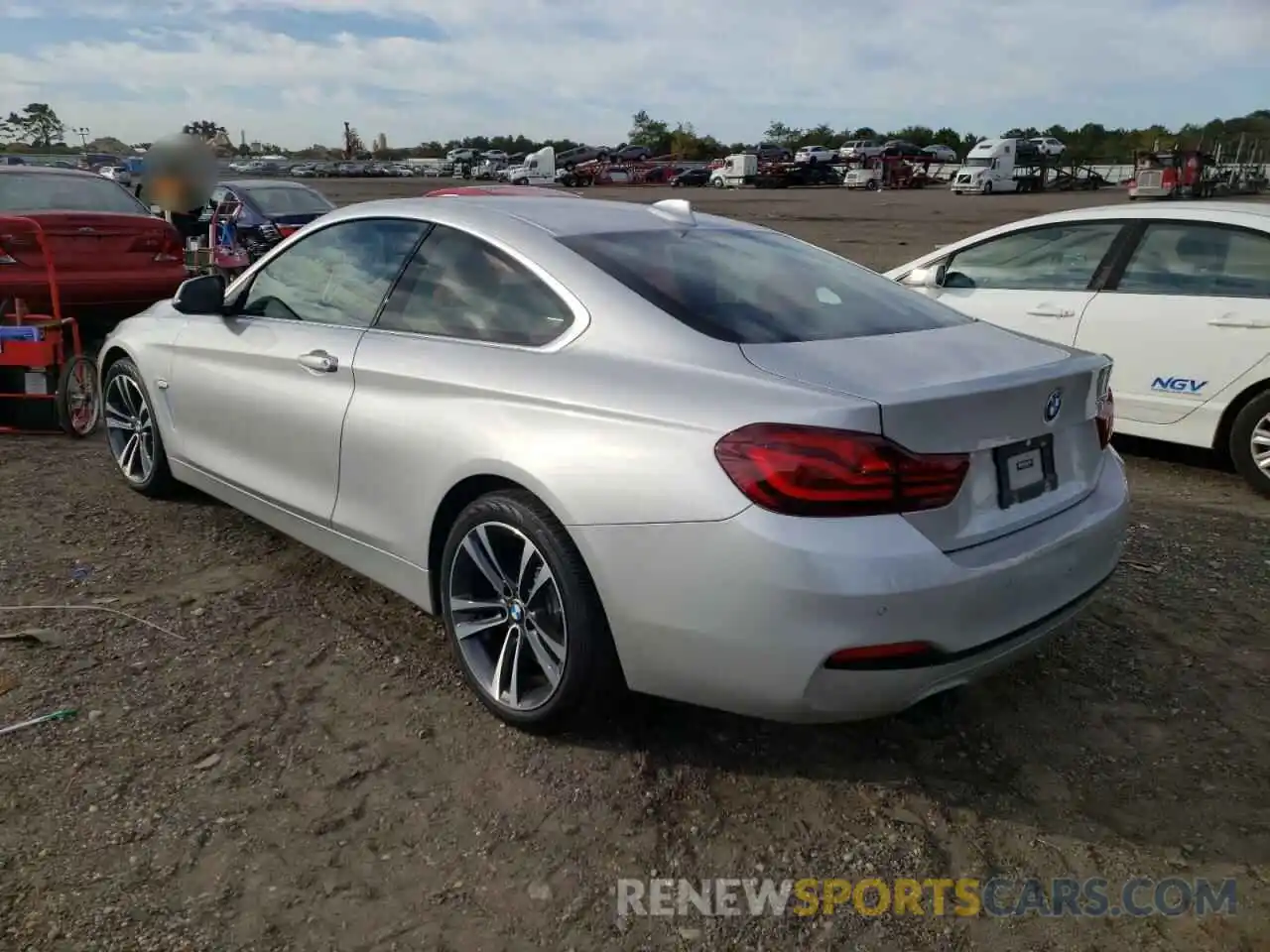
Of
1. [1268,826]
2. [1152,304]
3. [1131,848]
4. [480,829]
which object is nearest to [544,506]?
[480,829]

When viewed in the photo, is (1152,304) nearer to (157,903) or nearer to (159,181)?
(157,903)

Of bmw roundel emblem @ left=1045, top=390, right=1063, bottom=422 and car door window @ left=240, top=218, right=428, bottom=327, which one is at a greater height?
car door window @ left=240, top=218, right=428, bottom=327

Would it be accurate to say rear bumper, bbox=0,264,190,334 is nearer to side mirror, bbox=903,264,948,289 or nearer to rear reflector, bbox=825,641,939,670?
side mirror, bbox=903,264,948,289

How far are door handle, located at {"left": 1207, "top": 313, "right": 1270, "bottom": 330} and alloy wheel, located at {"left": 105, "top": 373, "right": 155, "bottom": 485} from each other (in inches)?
215

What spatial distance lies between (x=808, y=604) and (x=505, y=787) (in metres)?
1.05

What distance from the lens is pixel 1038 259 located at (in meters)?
6.60

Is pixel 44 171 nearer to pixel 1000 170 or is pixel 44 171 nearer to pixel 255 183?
pixel 255 183

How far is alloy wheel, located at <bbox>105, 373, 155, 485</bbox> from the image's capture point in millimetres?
5052

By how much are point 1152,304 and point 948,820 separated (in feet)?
13.6

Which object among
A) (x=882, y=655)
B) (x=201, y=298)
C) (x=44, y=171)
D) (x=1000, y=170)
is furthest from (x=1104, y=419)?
(x=1000, y=170)

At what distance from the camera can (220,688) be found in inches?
135

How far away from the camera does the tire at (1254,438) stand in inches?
214

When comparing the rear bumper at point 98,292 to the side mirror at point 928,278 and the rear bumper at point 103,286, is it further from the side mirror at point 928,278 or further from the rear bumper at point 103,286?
the side mirror at point 928,278

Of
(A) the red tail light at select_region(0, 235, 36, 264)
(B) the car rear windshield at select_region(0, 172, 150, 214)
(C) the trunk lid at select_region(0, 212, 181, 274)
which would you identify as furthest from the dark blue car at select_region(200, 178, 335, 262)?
(A) the red tail light at select_region(0, 235, 36, 264)
